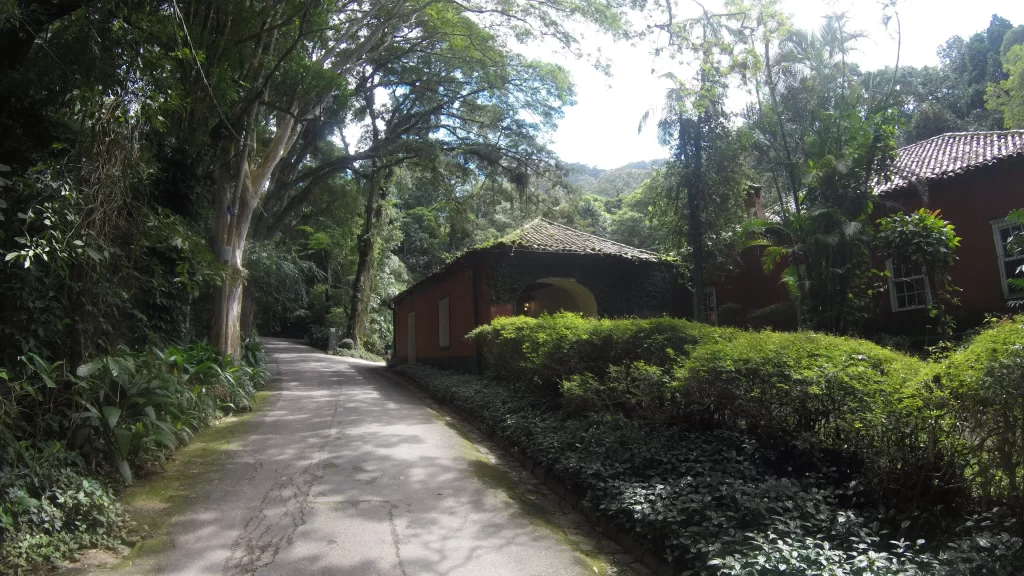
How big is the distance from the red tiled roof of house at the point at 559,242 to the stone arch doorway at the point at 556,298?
3.13 feet

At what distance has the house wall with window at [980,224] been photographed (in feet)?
42.4

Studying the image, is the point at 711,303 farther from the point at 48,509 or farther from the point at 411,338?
the point at 48,509

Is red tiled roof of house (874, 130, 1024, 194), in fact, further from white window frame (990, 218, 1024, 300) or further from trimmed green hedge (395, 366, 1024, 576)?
trimmed green hedge (395, 366, 1024, 576)

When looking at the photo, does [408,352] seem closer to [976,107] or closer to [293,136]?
[293,136]

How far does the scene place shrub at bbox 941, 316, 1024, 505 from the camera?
332cm

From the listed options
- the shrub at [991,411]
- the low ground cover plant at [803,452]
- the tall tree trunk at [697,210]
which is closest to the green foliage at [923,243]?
the tall tree trunk at [697,210]

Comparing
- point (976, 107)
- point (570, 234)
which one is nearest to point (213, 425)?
point (570, 234)

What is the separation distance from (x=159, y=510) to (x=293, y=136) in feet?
34.0

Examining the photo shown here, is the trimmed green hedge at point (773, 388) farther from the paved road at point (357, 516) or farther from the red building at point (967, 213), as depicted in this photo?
the red building at point (967, 213)

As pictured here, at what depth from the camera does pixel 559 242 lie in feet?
49.8

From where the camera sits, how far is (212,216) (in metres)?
12.4

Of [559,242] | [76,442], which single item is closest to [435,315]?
[559,242]

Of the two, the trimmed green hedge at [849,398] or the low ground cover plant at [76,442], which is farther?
the low ground cover plant at [76,442]

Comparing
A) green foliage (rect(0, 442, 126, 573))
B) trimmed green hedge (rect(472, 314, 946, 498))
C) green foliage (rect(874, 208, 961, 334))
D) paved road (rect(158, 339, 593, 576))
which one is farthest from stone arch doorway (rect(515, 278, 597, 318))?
green foliage (rect(0, 442, 126, 573))
